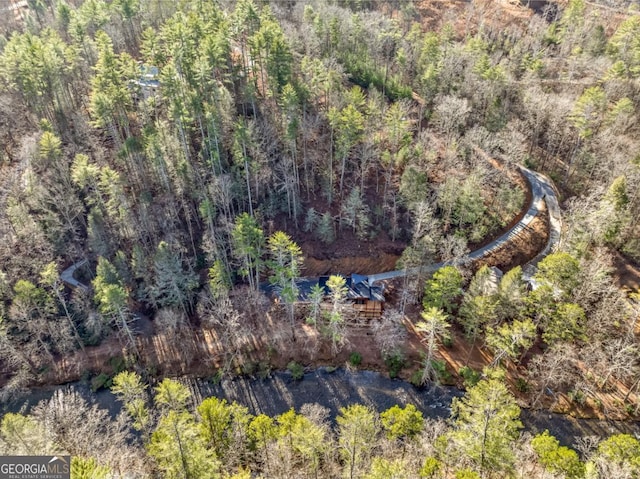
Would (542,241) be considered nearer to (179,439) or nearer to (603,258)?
(603,258)

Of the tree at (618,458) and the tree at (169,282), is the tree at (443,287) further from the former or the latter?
the tree at (169,282)

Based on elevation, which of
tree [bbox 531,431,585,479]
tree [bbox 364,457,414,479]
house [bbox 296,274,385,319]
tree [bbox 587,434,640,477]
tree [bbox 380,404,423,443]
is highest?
tree [bbox 364,457,414,479]

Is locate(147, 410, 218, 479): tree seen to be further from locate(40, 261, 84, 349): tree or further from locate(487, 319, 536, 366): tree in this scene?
locate(487, 319, 536, 366): tree

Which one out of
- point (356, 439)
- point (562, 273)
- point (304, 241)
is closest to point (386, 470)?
point (356, 439)

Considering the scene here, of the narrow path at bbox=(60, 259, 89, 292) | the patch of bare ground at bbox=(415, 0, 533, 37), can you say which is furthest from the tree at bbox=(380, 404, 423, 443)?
the patch of bare ground at bbox=(415, 0, 533, 37)

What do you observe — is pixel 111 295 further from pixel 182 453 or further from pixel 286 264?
pixel 182 453
